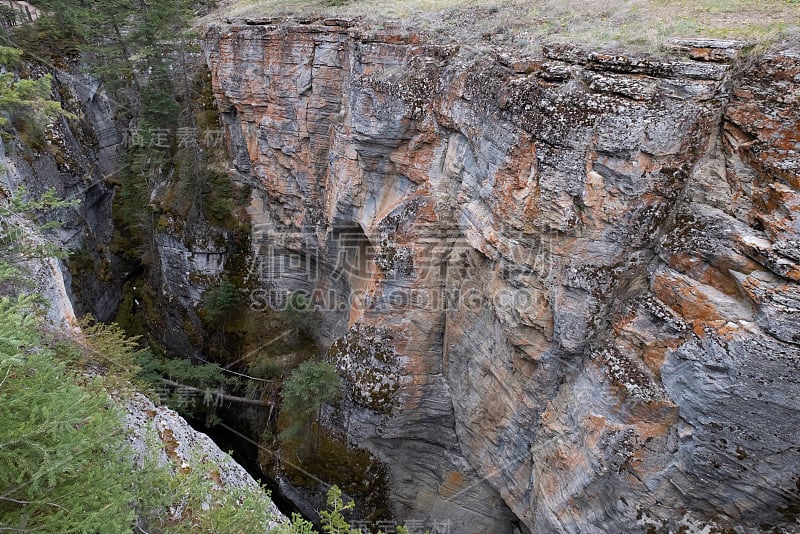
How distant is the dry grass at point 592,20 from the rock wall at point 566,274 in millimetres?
721

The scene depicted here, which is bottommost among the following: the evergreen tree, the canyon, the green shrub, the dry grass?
the green shrub

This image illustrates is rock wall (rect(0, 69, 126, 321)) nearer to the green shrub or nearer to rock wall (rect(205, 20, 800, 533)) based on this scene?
the green shrub

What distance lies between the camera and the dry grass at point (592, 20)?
942 cm

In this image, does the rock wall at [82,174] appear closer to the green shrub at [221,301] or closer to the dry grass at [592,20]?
the green shrub at [221,301]

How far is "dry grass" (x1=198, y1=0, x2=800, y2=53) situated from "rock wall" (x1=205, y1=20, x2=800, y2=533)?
721 mm

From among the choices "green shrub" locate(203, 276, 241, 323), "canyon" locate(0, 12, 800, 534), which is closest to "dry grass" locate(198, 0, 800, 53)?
"canyon" locate(0, 12, 800, 534)

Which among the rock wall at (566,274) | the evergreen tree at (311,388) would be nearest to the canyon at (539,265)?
the rock wall at (566,274)

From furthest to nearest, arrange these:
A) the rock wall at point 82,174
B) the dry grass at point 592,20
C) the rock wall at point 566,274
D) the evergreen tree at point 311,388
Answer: the rock wall at point 82,174 → the evergreen tree at point 311,388 → the dry grass at point 592,20 → the rock wall at point 566,274

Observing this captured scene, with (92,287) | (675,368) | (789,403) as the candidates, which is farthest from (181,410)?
(789,403)

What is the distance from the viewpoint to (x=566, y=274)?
10.6 metres

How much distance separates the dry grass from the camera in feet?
30.9

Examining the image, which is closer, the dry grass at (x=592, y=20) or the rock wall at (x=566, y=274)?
the rock wall at (x=566, y=274)

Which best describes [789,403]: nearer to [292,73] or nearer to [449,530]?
[449,530]

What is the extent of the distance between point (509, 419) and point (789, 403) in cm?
697
